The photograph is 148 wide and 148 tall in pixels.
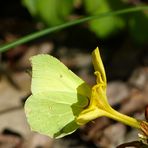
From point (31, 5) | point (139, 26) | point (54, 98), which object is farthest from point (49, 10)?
point (54, 98)

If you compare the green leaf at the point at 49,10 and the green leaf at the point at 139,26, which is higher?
the green leaf at the point at 49,10

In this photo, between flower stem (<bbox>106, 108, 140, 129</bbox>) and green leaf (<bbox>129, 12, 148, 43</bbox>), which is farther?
green leaf (<bbox>129, 12, 148, 43</bbox>)

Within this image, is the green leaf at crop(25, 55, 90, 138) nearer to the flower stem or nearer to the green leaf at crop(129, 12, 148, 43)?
the flower stem

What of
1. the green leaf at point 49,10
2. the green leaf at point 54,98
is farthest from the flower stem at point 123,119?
the green leaf at point 49,10

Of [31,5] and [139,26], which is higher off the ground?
[31,5]

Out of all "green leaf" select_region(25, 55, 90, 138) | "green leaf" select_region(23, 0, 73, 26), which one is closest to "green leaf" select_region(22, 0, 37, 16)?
"green leaf" select_region(23, 0, 73, 26)

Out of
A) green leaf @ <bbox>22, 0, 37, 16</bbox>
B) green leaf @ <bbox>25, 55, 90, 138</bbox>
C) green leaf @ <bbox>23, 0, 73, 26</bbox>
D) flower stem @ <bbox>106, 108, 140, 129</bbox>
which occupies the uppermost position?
green leaf @ <bbox>22, 0, 37, 16</bbox>

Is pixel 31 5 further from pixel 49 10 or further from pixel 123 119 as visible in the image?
pixel 123 119

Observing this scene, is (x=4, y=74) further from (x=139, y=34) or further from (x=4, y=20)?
(x=139, y=34)

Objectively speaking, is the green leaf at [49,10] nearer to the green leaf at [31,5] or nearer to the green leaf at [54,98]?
the green leaf at [31,5]
